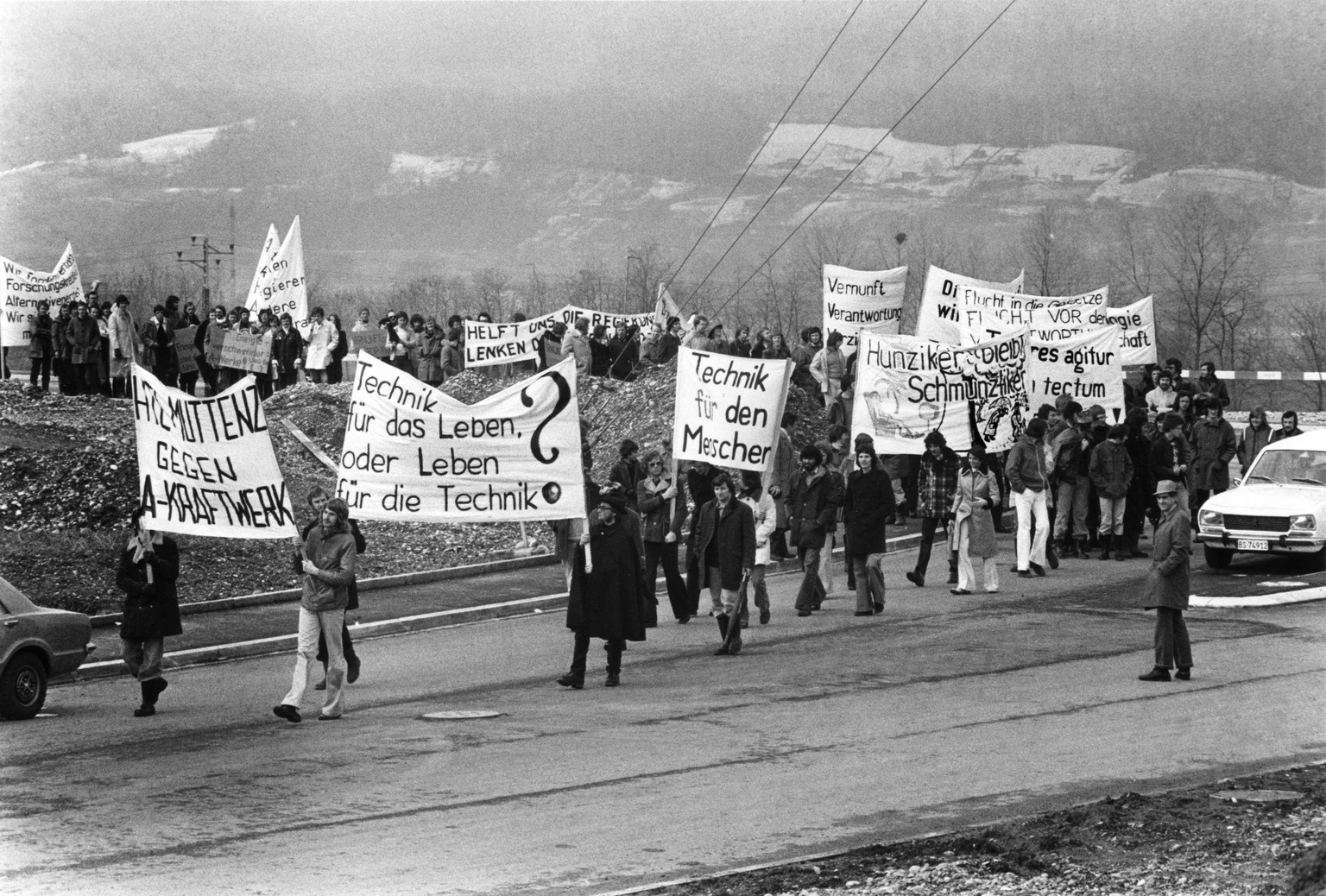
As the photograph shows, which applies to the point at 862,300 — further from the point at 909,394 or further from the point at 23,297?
the point at 23,297

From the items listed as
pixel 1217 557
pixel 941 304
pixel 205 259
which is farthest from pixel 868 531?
pixel 205 259

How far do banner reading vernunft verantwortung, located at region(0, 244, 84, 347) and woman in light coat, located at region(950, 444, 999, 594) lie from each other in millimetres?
20912

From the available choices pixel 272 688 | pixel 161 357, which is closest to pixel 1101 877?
pixel 272 688

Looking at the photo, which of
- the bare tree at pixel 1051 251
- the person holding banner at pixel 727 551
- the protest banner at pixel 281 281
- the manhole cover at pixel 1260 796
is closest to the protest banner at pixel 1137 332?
the person holding banner at pixel 727 551

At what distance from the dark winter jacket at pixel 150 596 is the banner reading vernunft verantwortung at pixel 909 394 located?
34.0 ft

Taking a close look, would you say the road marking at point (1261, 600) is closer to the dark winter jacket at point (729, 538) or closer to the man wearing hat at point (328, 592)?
the dark winter jacket at point (729, 538)

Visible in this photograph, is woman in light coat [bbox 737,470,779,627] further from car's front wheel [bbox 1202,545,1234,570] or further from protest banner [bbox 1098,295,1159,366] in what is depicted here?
protest banner [bbox 1098,295,1159,366]

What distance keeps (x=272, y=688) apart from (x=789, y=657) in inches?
195

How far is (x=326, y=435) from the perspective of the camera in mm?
31781

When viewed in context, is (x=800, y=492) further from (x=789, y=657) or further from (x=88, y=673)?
(x=88, y=673)

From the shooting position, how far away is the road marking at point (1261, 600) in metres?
19.8

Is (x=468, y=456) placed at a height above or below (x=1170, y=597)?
above

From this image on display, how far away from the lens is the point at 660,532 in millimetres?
19672

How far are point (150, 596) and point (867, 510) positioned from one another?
26.5ft
